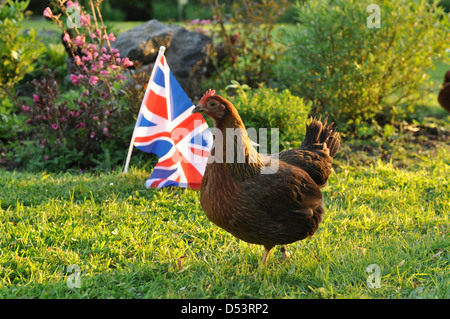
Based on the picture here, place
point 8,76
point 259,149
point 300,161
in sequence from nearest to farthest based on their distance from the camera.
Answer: point 300,161 < point 259,149 < point 8,76

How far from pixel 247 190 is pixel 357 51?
15.0 feet

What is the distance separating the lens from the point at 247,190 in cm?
303

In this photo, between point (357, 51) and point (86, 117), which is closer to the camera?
point (86, 117)

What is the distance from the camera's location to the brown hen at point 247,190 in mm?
2988

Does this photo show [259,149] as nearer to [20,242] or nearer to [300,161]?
[300,161]

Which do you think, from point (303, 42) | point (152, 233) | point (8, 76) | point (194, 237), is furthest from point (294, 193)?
point (8, 76)

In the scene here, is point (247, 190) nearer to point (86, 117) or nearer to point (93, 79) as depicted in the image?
point (93, 79)

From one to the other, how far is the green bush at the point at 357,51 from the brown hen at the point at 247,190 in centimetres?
387

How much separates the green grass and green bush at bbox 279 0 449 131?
2111 mm

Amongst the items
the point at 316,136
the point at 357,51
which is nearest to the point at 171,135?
the point at 316,136

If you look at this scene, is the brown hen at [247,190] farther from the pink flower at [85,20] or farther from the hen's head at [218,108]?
the pink flower at [85,20]

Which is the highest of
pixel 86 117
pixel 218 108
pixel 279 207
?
pixel 218 108
